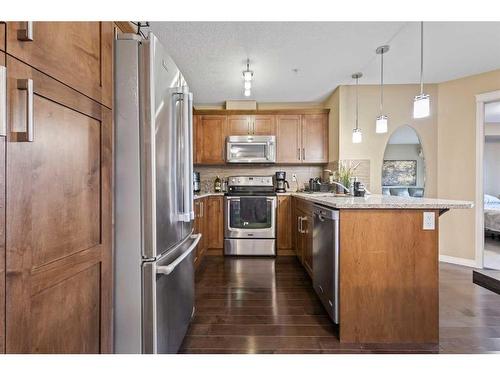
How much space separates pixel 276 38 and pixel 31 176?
2347mm

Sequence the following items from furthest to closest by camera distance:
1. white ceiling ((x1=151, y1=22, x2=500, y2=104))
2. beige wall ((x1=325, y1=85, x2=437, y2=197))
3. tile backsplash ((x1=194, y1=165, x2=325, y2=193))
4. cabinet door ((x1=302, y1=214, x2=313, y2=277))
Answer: tile backsplash ((x1=194, y1=165, x2=325, y2=193)) → beige wall ((x1=325, y1=85, x2=437, y2=197)) → cabinet door ((x1=302, y1=214, x2=313, y2=277)) → white ceiling ((x1=151, y1=22, x2=500, y2=104))

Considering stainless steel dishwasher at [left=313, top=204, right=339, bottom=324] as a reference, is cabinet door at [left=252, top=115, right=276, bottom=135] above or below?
above

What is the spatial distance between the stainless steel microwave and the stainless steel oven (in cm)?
64

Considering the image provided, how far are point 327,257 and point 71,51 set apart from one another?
183cm

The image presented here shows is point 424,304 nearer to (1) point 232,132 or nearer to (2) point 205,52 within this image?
(2) point 205,52

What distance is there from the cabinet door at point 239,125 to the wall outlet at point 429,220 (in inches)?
120

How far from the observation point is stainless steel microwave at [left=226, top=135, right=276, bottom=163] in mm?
4016

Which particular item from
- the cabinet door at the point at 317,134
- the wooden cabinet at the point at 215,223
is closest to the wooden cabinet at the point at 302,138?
the cabinet door at the point at 317,134

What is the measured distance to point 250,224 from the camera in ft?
12.4

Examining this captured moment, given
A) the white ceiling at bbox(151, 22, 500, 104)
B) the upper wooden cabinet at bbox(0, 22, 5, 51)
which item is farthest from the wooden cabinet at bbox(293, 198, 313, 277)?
the upper wooden cabinet at bbox(0, 22, 5, 51)

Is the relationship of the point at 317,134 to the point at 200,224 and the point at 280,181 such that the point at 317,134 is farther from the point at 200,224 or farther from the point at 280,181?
the point at 200,224

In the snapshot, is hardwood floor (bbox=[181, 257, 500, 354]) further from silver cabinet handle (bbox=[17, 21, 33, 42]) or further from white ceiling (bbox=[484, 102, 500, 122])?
white ceiling (bbox=[484, 102, 500, 122])
